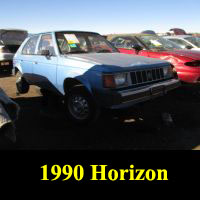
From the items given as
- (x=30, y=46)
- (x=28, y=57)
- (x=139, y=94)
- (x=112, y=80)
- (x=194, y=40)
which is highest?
(x=194, y=40)

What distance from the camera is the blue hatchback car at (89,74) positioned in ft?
12.8

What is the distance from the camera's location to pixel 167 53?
6391 mm

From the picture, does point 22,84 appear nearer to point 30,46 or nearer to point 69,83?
point 30,46

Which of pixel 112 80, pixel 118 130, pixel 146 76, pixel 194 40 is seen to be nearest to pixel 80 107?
pixel 118 130

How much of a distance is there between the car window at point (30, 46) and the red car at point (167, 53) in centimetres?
251

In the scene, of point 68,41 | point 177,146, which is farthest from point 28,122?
point 177,146

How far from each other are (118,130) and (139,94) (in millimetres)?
742

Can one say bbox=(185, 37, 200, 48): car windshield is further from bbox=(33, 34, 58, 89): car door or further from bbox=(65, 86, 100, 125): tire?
bbox=(65, 86, 100, 125): tire

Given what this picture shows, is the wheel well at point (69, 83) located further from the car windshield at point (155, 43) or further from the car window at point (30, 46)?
the car windshield at point (155, 43)

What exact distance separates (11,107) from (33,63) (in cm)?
242

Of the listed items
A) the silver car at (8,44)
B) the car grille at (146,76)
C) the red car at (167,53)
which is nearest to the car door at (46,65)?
the car grille at (146,76)

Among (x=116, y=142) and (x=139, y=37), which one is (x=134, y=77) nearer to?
(x=116, y=142)

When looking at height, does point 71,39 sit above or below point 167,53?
above

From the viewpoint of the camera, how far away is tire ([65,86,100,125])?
4184mm
